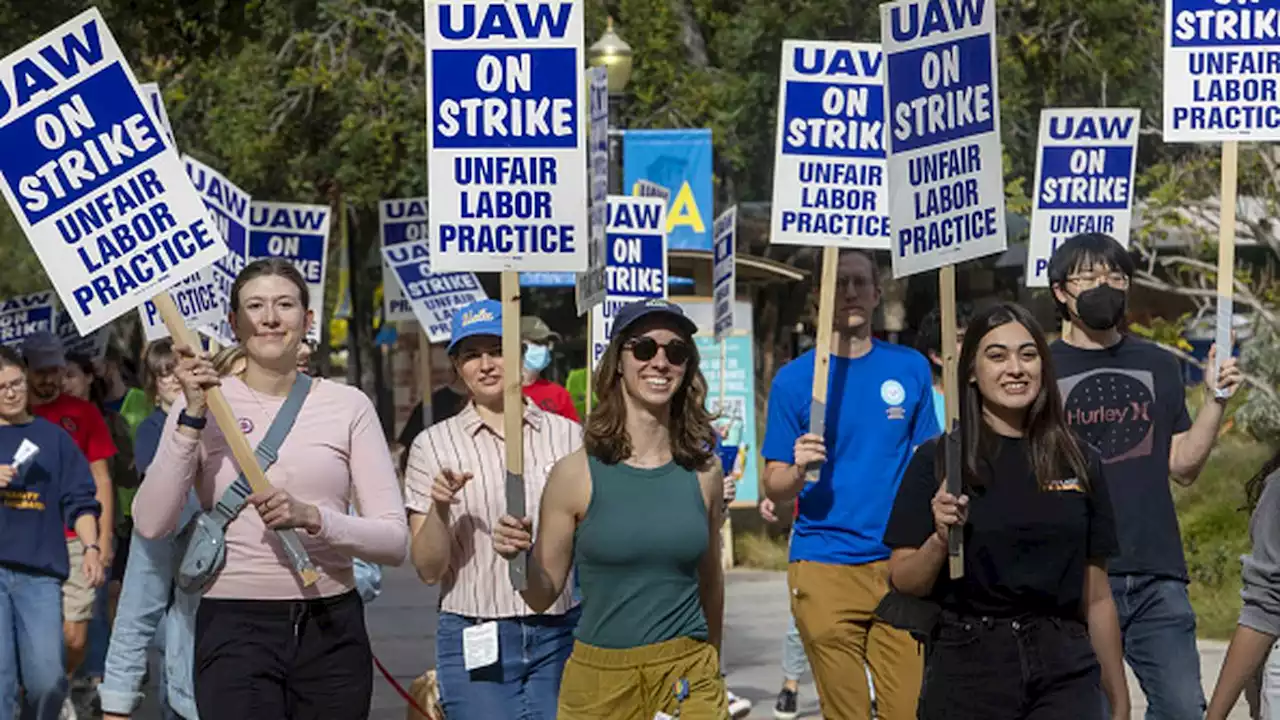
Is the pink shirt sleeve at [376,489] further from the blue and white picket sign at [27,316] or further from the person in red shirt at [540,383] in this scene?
the blue and white picket sign at [27,316]

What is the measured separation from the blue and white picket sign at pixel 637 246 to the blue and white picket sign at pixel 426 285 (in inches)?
152

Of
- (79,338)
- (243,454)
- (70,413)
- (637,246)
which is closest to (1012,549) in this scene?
(243,454)

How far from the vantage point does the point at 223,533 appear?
6.59m

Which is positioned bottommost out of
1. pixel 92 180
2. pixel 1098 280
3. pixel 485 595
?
pixel 485 595

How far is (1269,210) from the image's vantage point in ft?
65.2

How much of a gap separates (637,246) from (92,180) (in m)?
6.13

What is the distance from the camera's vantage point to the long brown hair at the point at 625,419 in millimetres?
6367

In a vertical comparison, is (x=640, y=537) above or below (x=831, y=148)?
below

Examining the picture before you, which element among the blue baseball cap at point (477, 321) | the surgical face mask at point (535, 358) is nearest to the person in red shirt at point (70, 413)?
the surgical face mask at point (535, 358)

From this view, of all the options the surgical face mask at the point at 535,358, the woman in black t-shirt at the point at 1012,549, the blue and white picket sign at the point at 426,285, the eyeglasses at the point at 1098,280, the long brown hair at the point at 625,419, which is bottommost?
the woman in black t-shirt at the point at 1012,549

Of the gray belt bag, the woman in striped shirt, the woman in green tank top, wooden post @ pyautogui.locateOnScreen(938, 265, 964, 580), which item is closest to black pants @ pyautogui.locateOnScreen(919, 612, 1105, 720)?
wooden post @ pyautogui.locateOnScreen(938, 265, 964, 580)

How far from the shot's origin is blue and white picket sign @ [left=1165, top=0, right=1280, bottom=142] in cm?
937

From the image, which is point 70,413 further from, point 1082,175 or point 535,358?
point 1082,175

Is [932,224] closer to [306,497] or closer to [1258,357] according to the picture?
[306,497]
